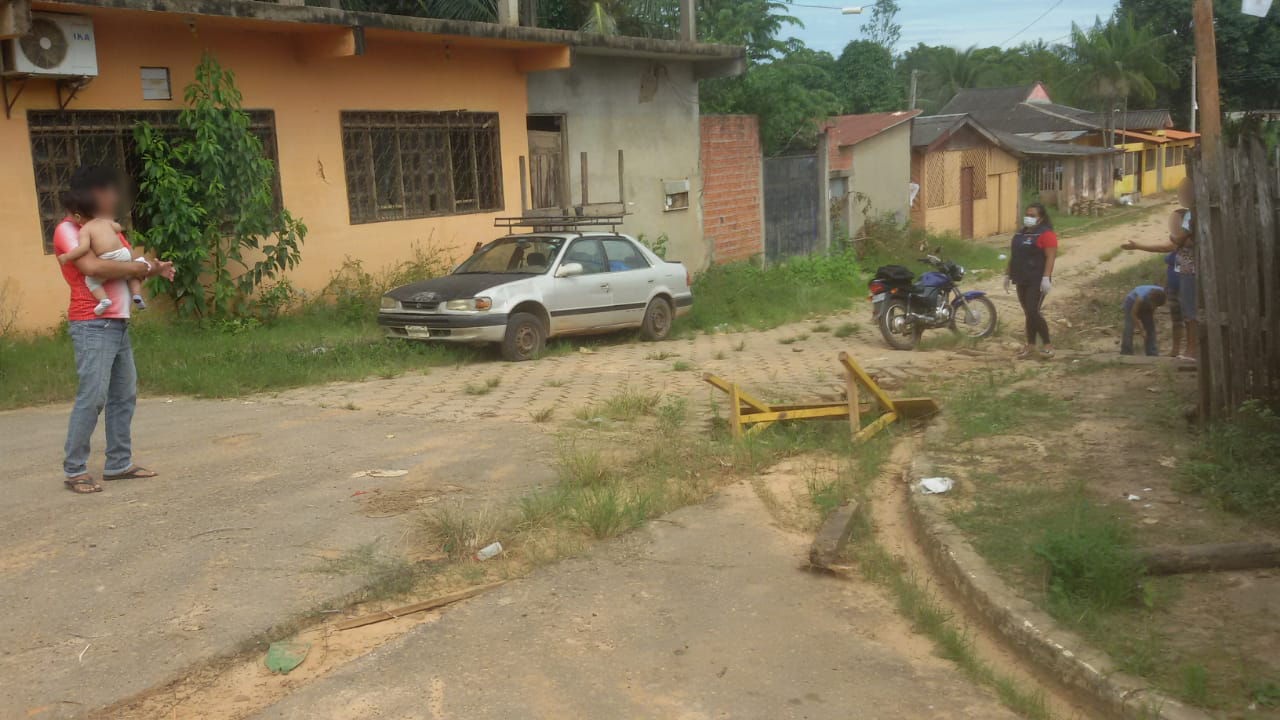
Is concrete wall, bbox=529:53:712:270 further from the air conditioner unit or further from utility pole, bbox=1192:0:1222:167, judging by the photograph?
utility pole, bbox=1192:0:1222:167

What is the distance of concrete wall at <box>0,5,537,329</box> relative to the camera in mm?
11633

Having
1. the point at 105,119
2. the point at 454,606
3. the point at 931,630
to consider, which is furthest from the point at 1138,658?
the point at 105,119

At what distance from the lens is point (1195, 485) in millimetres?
6234

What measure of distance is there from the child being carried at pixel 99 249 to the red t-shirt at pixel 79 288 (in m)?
0.03

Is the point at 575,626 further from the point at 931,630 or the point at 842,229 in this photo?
the point at 842,229

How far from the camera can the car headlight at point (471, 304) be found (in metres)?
12.1

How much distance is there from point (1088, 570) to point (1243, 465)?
194cm

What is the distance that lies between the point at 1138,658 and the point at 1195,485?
2.33 m

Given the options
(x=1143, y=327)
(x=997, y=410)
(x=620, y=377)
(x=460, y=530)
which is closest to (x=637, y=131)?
(x=620, y=377)

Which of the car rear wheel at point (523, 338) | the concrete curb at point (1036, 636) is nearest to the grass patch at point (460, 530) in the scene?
the concrete curb at point (1036, 636)

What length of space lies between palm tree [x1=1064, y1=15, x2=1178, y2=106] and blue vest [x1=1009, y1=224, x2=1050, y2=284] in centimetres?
4256

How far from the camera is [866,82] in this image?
5744 centimetres

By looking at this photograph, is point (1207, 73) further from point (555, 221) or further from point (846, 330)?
point (555, 221)

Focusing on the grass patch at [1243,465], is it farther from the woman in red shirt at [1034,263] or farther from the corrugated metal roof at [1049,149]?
the corrugated metal roof at [1049,149]
